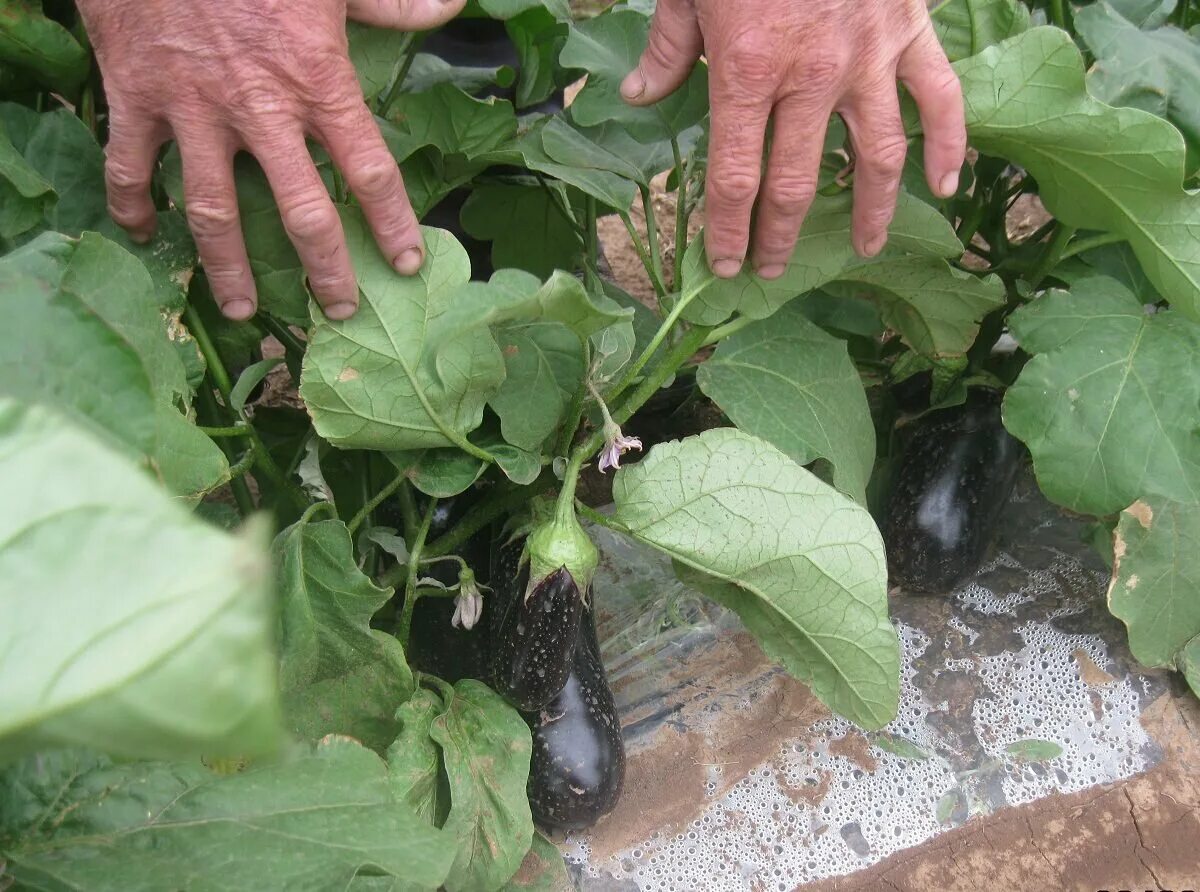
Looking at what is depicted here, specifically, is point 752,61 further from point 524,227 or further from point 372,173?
point 524,227

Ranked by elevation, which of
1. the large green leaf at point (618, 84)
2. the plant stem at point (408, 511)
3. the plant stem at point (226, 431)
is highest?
the large green leaf at point (618, 84)

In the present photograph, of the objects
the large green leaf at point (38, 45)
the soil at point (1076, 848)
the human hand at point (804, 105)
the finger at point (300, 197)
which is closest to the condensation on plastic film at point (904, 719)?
the soil at point (1076, 848)

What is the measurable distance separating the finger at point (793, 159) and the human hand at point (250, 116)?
29cm

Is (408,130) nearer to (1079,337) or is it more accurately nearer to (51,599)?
(1079,337)

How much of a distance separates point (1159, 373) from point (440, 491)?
2.30ft

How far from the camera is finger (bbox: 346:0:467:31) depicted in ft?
2.76

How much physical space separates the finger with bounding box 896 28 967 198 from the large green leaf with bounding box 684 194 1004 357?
49mm

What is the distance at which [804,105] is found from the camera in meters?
0.80

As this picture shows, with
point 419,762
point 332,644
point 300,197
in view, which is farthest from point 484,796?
point 300,197

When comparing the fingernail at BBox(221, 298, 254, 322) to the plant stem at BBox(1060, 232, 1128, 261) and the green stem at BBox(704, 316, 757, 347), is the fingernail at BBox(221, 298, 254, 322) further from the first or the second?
the plant stem at BBox(1060, 232, 1128, 261)

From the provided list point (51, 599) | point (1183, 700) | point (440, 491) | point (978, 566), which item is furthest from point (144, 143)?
point (1183, 700)

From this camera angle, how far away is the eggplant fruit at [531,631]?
894mm

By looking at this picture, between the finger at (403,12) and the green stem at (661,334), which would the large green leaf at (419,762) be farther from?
the finger at (403,12)

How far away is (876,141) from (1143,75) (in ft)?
1.13
